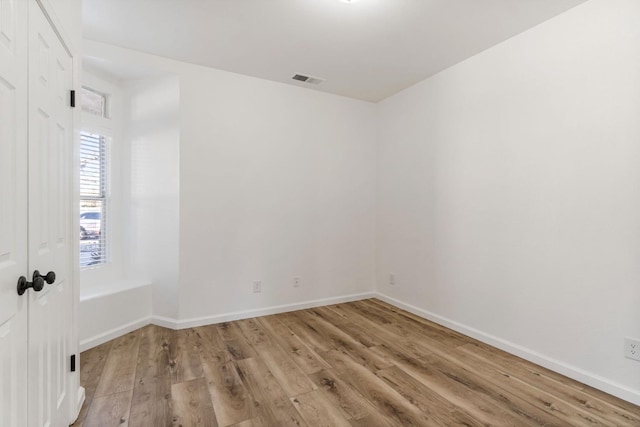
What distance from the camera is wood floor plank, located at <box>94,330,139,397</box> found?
6.58 ft

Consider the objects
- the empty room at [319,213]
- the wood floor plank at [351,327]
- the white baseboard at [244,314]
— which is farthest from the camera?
the white baseboard at [244,314]

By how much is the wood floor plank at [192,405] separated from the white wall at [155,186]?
3.78ft

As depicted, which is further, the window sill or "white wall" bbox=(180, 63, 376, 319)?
"white wall" bbox=(180, 63, 376, 319)

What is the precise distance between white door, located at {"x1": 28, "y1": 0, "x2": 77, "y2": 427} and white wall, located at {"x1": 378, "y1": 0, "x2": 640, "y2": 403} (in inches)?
122

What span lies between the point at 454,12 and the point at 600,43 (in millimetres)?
1002

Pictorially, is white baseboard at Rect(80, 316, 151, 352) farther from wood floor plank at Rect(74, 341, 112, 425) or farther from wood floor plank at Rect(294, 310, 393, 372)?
wood floor plank at Rect(294, 310, 393, 372)

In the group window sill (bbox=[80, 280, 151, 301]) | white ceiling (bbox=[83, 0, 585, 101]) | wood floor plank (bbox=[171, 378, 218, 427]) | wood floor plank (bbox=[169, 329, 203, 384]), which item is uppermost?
white ceiling (bbox=[83, 0, 585, 101])

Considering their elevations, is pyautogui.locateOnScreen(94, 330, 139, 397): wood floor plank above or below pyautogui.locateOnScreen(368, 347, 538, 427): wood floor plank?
below

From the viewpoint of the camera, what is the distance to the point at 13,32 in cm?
104

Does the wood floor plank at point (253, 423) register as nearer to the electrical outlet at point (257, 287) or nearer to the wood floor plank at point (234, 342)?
the wood floor plank at point (234, 342)

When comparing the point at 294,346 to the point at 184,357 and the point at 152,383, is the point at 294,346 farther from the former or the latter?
the point at 152,383

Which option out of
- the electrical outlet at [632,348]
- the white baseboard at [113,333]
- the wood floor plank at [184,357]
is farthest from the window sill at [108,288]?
the electrical outlet at [632,348]

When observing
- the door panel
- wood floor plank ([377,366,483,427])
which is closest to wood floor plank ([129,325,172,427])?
the door panel

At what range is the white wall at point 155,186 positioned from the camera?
9.88 ft
